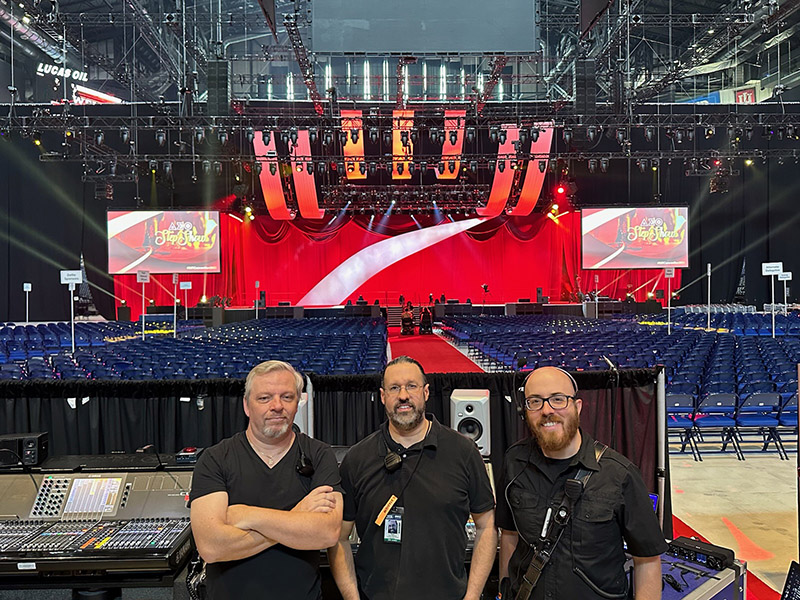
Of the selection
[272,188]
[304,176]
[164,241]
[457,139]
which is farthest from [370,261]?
[457,139]

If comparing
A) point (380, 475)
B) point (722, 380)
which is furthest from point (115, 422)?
point (722, 380)

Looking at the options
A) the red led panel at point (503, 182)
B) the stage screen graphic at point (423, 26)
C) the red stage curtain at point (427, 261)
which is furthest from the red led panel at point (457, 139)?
the red stage curtain at point (427, 261)

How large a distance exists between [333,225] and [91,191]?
34.4ft

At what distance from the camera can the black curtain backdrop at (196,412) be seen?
5.04m

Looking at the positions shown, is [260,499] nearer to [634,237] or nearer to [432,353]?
[432,353]

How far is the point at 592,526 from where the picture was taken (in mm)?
2145

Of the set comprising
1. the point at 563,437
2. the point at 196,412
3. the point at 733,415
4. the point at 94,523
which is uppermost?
the point at 563,437

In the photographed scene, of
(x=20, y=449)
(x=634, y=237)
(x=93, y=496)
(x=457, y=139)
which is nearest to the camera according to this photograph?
(x=93, y=496)

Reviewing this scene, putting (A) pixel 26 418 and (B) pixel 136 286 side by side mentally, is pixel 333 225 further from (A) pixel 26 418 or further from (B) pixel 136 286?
(A) pixel 26 418

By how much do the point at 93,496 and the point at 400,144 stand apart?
55.8 ft

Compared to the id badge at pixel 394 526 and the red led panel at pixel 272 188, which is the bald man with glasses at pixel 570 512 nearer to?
the id badge at pixel 394 526

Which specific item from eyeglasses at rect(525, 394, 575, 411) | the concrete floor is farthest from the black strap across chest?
the concrete floor

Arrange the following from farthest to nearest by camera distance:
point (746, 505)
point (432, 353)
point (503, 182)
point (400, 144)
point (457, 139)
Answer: point (503, 182)
point (400, 144)
point (457, 139)
point (432, 353)
point (746, 505)

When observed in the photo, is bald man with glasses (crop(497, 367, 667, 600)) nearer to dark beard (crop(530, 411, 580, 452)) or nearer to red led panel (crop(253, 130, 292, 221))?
dark beard (crop(530, 411, 580, 452))
